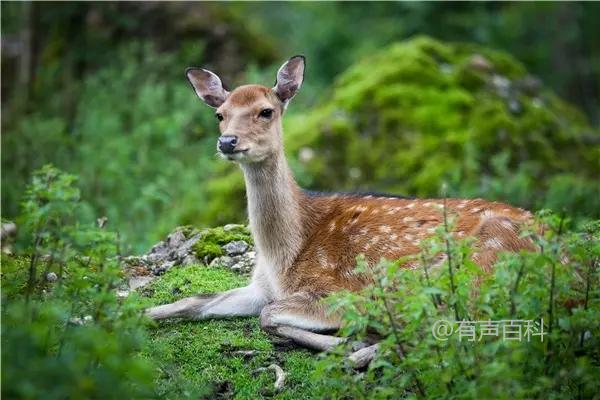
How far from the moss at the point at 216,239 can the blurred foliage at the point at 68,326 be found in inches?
73.5

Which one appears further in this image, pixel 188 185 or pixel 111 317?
pixel 188 185

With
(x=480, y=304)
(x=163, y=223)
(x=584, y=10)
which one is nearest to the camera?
(x=480, y=304)

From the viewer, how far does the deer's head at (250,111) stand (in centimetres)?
700

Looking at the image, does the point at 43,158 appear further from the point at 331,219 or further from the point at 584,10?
the point at 584,10

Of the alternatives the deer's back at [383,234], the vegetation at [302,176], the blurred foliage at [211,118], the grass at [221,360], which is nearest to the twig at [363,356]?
the vegetation at [302,176]

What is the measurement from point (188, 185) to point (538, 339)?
742 cm

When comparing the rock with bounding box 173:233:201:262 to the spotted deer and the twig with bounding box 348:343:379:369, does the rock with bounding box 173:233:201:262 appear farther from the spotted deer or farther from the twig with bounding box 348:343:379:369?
the twig with bounding box 348:343:379:369

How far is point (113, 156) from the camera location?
493 inches

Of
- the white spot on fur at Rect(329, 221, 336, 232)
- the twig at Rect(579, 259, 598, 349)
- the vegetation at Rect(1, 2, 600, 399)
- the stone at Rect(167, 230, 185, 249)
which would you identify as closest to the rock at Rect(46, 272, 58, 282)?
the vegetation at Rect(1, 2, 600, 399)

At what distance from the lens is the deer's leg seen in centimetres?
655

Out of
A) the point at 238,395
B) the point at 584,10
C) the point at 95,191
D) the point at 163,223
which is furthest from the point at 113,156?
the point at 584,10

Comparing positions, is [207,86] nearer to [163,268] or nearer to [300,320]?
[163,268]

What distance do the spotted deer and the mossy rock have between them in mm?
3519

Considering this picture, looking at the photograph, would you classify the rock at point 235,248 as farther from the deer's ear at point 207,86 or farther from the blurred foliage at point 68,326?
the blurred foliage at point 68,326
